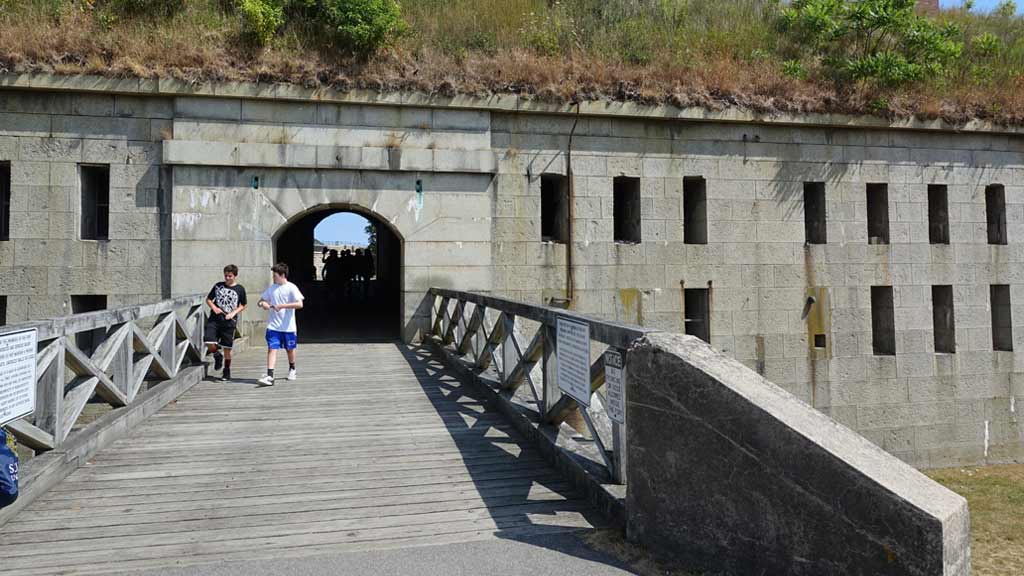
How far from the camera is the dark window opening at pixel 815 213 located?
11.2 m

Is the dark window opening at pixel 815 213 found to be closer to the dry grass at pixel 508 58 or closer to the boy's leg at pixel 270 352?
the dry grass at pixel 508 58

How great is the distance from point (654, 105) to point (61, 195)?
372 inches

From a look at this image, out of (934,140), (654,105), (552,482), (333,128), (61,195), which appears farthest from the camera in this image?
(934,140)

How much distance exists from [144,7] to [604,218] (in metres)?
8.67

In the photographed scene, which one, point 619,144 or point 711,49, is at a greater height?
point 711,49

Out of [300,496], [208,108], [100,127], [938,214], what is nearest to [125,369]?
[300,496]

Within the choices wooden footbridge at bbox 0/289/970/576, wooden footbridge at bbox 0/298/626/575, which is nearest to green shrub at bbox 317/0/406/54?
wooden footbridge at bbox 0/298/626/575

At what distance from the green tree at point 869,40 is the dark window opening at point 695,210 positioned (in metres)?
3.56

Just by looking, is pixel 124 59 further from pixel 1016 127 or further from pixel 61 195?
pixel 1016 127

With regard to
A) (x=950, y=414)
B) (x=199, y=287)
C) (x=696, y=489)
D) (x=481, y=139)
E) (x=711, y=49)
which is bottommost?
(x=950, y=414)

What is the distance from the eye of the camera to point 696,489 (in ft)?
9.50

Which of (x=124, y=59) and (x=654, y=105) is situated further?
(x=654, y=105)

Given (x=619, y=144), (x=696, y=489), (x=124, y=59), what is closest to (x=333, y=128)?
(x=124, y=59)

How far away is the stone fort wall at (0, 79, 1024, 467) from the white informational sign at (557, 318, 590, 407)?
20.1ft
